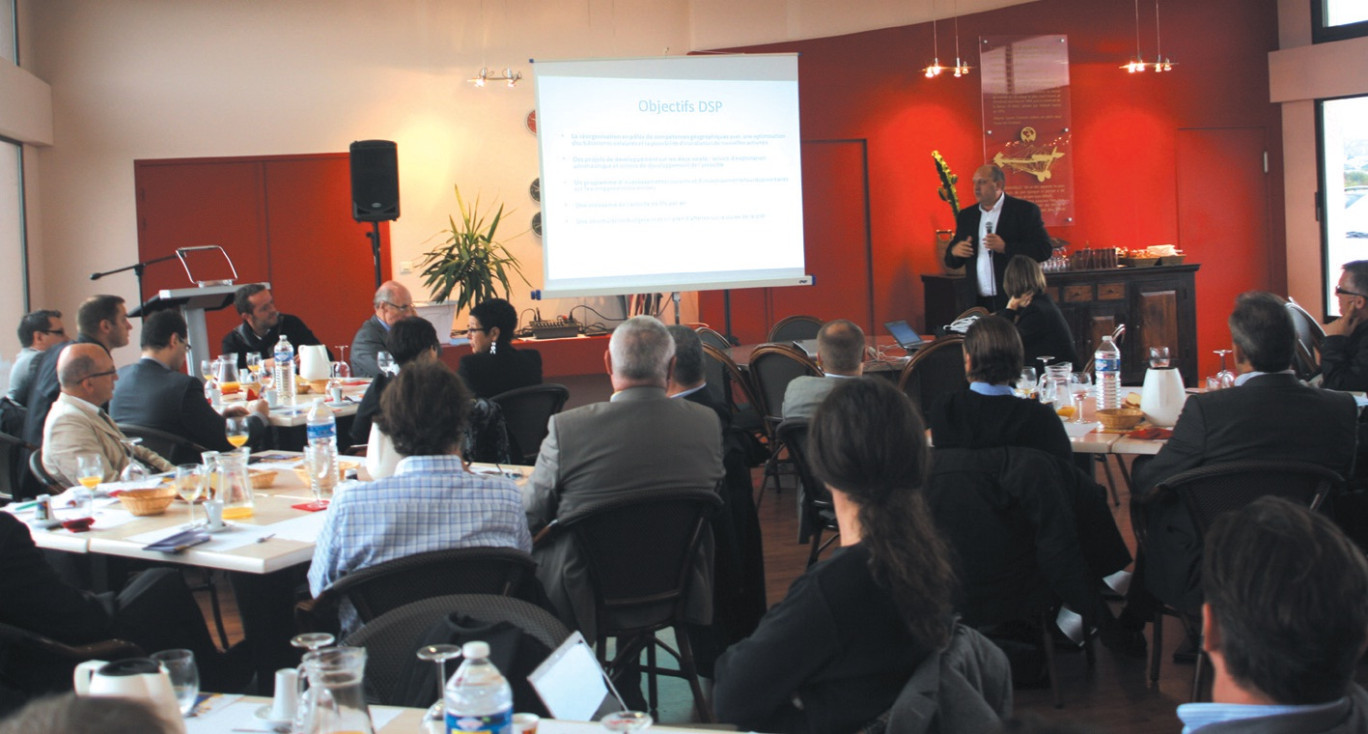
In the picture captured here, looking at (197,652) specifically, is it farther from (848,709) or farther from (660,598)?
(848,709)

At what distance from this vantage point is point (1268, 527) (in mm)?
1463

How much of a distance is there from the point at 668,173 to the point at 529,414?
119 inches

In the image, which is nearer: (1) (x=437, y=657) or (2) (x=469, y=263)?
(1) (x=437, y=657)

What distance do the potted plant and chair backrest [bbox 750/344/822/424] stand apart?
12.4ft

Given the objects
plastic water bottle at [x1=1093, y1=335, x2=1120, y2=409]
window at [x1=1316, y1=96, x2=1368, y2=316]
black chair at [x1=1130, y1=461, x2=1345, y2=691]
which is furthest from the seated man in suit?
window at [x1=1316, y1=96, x2=1368, y2=316]

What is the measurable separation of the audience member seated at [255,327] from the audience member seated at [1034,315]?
3.99 meters

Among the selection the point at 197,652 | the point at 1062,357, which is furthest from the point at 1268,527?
the point at 1062,357

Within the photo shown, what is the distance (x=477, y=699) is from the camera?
1565mm

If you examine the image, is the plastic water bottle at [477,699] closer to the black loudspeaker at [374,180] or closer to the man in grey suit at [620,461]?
the man in grey suit at [620,461]

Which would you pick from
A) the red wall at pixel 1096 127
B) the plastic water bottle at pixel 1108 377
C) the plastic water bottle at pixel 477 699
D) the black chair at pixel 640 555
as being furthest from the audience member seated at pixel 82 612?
the red wall at pixel 1096 127

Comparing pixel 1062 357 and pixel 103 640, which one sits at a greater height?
pixel 1062 357

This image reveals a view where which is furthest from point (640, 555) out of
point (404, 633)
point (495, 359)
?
point (495, 359)

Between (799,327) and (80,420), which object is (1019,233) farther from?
(80,420)

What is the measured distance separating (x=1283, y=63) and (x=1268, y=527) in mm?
11137
